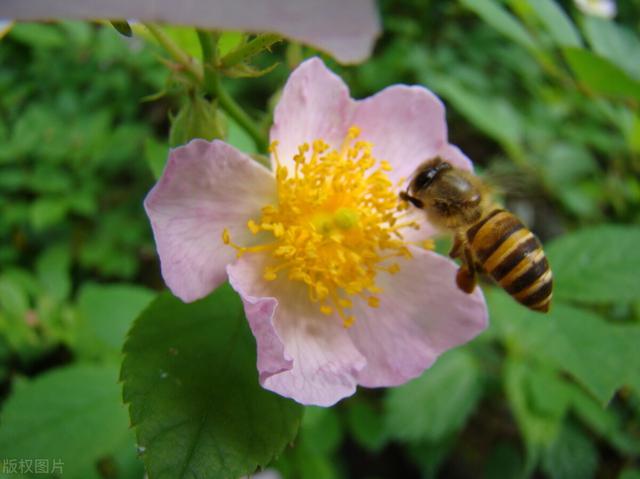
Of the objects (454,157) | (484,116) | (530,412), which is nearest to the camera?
(454,157)

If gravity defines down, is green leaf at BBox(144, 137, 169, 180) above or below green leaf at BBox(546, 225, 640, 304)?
above

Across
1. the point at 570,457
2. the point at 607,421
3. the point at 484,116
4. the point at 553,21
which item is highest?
the point at 553,21

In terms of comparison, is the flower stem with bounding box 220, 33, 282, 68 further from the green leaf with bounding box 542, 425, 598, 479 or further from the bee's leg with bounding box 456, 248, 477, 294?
the green leaf with bounding box 542, 425, 598, 479

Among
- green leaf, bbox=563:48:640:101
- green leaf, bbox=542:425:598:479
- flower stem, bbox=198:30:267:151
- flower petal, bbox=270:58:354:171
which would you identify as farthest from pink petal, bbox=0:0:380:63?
green leaf, bbox=542:425:598:479

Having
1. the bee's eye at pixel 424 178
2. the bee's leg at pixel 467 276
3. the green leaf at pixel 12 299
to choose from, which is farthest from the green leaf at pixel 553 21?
the green leaf at pixel 12 299

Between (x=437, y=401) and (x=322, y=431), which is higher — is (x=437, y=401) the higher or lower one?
the higher one

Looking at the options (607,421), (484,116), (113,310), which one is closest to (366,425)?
(607,421)

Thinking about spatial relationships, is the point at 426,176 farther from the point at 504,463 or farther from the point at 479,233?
the point at 504,463
